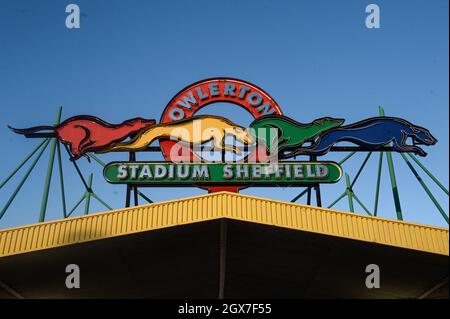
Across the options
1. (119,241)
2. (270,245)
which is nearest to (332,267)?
(270,245)

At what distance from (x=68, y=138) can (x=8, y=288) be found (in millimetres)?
7559

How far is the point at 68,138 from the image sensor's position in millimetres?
22969

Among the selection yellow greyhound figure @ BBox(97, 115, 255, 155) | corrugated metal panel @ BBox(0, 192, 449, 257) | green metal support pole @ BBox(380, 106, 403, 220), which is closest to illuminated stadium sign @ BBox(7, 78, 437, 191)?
yellow greyhound figure @ BBox(97, 115, 255, 155)

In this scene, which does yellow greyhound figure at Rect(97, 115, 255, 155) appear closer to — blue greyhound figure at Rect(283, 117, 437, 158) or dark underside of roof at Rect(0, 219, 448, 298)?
blue greyhound figure at Rect(283, 117, 437, 158)

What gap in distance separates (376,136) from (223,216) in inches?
422

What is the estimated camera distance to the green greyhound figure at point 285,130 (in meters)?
22.6

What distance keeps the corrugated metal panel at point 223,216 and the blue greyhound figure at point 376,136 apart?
22.1ft

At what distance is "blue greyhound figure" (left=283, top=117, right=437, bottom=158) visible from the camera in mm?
22656

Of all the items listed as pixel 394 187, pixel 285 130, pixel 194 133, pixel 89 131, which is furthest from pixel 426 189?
pixel 89 131

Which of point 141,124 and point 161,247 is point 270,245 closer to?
point 161,247

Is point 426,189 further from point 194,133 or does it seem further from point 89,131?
point 89,131

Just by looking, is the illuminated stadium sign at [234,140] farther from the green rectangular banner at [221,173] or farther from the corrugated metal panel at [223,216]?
the corrugated metal panel at [223,216]

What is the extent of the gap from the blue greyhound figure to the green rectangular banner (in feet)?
3.70

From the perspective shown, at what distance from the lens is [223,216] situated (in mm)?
16016
